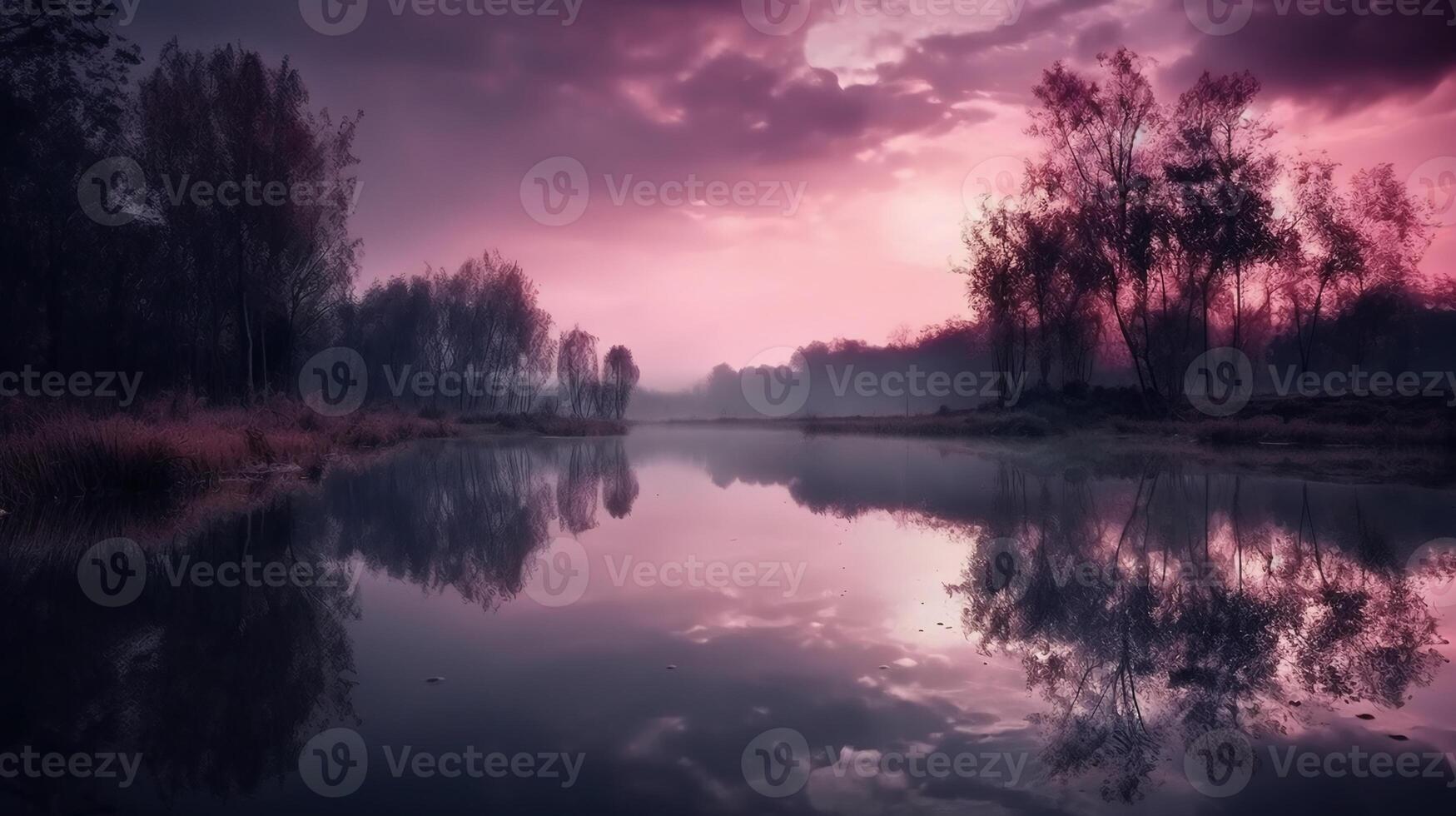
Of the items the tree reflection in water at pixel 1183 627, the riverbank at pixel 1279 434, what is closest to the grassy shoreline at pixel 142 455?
the tree reflection in water at pixel 1183 627

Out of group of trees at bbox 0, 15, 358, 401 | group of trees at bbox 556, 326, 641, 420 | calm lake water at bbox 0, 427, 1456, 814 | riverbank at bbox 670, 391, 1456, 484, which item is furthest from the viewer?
group of trees at bbox 556, 326, 641, 420

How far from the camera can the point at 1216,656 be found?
11.5 feet

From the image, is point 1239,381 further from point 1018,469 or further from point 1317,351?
point 1018,469

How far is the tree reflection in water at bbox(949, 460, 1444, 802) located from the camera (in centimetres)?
285

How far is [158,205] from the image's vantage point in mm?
19734

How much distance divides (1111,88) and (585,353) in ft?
149

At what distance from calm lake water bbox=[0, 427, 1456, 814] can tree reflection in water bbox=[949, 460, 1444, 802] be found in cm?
2

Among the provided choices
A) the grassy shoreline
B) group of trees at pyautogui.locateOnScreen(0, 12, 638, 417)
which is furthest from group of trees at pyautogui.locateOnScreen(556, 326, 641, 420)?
the grassy shoreline

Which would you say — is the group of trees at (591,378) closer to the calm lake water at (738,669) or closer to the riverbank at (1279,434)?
the riverbank at (1279,434)

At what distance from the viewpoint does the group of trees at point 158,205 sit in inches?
716

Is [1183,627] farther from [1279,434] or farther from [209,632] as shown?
[1279,434]

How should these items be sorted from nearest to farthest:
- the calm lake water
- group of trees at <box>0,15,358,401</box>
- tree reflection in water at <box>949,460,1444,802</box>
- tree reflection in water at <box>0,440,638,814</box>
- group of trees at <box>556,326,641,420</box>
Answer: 1. the calm lake water
2. tree reflection in water at <box>0,440,638,814</box>
3. tree reflection in water at <box>949,460,1444,802</box>
4. group of trees at <box>0,15,358,401</box>
5. group of trees at <box>556,326,641,420</box>

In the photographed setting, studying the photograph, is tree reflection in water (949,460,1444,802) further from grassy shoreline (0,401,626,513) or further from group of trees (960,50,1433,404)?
group of trees (960,50,1433,404)

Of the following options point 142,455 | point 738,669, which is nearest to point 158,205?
point 142,455
